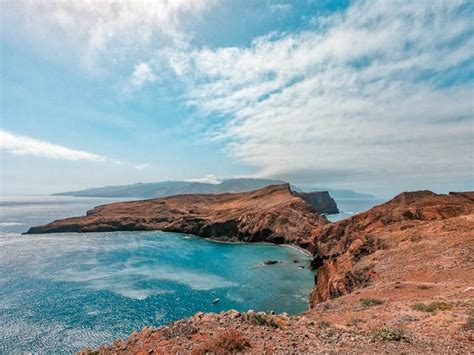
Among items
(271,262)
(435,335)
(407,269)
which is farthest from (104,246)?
(435,335)

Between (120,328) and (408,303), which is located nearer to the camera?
(408,303)

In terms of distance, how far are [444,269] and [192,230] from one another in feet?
331

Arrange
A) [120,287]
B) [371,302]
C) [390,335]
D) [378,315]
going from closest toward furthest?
[390,335] < [378,315] < [371,302] < [120,287]

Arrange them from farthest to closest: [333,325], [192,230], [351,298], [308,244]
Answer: [192,230] → [308,244] → [351,298] → [333,325]

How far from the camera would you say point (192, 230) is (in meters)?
119

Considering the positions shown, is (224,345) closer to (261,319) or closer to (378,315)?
(261,319)

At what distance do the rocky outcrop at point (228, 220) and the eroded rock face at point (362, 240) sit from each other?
17980 mm

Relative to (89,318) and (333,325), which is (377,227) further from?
(89,318)

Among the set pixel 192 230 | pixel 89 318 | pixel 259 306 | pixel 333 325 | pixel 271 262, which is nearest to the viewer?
pixel 333 325

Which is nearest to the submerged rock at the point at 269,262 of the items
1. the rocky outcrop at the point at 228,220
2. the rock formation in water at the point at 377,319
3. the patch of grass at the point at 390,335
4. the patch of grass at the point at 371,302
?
the rocky outcrop at the point at 228,220

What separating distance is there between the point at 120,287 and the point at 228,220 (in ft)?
217

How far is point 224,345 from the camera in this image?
11719 millimetres

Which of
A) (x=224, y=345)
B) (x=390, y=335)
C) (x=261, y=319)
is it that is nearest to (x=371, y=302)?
(x=390, y=335)

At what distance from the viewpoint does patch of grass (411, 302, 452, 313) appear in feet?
54.8
